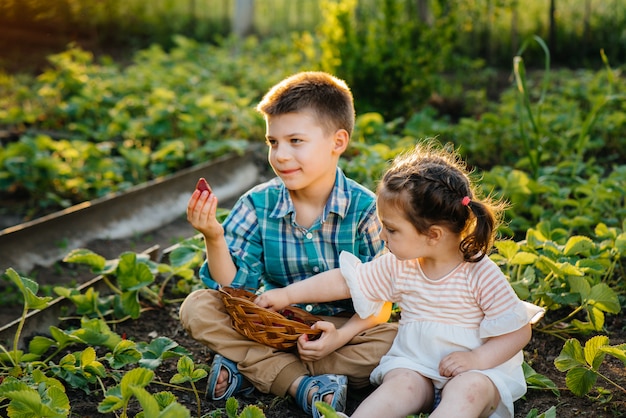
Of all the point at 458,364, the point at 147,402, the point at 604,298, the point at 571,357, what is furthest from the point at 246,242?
the point at 604,298

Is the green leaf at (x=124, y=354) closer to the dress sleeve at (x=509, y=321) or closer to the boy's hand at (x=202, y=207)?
the boy's hand at (x=202, y=207)

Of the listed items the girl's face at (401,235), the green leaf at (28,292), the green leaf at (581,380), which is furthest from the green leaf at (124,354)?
the green leaf at (581,380)

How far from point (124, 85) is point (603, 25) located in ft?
16.4

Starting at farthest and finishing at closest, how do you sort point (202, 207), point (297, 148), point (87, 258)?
1. point (87, 258)
2. point (297, 148)
3. point (202, 207)

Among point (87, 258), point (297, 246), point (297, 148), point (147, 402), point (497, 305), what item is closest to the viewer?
point (147, 402)

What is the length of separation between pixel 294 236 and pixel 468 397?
2.96ft

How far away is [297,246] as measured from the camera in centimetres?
275

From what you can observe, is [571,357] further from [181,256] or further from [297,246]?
[181,256]

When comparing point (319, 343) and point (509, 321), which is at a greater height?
point (509, 321)

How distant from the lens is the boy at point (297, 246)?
2514 mm

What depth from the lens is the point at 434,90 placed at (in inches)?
255

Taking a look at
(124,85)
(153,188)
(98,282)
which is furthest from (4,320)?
(124,85)

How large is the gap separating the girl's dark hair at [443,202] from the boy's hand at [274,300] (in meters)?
0.51

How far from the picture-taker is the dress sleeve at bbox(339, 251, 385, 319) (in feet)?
8.07
